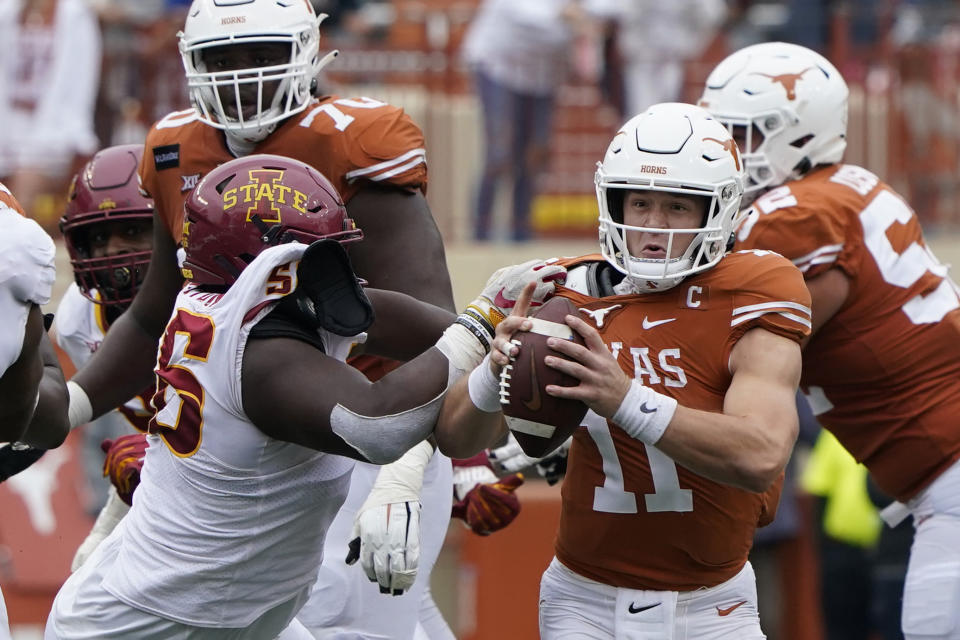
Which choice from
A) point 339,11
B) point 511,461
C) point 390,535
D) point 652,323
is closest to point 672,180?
point 652,323

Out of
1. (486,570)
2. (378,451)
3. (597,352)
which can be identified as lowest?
(486,570)

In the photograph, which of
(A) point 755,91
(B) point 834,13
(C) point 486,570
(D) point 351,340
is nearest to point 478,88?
(B) point 834,13

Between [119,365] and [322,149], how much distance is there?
0.92m

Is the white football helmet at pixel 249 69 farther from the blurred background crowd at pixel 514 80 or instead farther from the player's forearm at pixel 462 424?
the blurred background crowd at pixel 514 80

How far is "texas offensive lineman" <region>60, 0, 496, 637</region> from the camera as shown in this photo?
441 centimetres

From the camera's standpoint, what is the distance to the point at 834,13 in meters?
9.62

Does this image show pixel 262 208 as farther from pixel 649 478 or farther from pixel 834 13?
pixel 834 13

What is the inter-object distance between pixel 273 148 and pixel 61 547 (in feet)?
12.8

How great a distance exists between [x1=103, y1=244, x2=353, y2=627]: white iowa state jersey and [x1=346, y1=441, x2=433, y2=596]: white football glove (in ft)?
0.62

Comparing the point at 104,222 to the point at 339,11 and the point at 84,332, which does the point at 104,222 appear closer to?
the point at 84,332

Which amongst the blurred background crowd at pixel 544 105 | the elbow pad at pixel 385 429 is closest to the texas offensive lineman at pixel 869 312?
the elbow pad at pixel 385 429

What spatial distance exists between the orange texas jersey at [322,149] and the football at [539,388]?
3.30 feet

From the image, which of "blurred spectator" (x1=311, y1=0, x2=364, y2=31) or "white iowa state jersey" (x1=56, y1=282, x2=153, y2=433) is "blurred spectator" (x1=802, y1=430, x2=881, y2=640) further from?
"white iowa state jersey" (x1=56, y1=282, x2=153, y2=433)

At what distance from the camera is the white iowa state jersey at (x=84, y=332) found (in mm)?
5250
